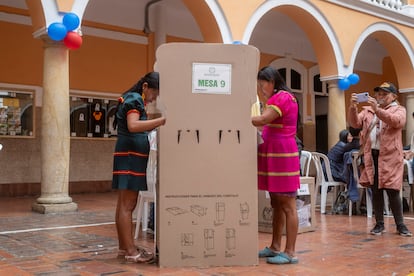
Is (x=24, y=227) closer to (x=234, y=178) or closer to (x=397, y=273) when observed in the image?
(x=234, y=178)

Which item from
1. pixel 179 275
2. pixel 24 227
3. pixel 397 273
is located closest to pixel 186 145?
pixel 179 275

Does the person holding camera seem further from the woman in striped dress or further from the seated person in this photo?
the woman in striped dress

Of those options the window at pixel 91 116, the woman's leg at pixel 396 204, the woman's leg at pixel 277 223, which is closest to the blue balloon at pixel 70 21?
the window at pixel 91 116

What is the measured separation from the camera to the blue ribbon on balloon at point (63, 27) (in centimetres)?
690

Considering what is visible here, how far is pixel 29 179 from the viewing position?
9844 mm

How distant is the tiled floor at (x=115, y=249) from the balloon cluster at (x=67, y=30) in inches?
92.5

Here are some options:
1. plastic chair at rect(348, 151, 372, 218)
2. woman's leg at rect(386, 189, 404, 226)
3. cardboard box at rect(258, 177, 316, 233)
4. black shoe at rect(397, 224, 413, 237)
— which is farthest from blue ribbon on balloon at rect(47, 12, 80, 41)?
black shoe at rect(397, 224, 413, 237)

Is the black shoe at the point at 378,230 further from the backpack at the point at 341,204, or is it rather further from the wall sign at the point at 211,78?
the wall sign at the point at 211,78

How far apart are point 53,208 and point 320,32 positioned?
6707 millimetres

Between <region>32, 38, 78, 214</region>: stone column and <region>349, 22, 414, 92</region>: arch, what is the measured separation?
298 inches

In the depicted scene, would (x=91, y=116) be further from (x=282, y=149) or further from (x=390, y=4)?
(x=390, y=4)

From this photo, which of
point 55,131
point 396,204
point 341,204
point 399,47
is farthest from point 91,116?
point 399,47

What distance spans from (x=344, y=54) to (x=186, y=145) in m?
8.24

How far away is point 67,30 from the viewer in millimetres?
A: 7066
